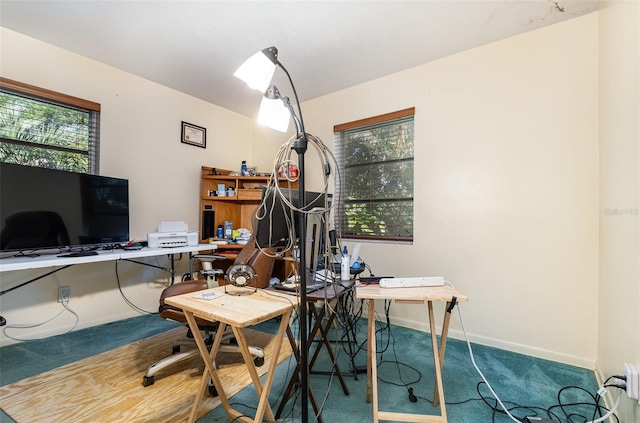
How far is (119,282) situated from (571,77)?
444 cm

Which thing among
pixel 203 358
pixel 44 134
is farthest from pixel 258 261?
pixel 44 134

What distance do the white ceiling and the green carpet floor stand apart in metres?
2.55

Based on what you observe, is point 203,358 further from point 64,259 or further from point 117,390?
point 64,259

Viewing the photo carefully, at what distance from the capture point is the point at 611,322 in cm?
162

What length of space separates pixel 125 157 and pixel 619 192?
396 centimetres

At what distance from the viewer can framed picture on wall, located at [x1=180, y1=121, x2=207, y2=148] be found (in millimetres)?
3365

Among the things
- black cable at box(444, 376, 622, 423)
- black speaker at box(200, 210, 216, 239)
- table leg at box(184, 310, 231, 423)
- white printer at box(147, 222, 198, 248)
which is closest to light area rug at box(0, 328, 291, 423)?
table leg at box(184, 310, 231, 423)

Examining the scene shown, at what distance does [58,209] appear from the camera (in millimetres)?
2289

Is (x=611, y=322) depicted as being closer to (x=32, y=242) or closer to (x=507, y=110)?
(x=507, y=110)

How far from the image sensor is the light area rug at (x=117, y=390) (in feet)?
4.94

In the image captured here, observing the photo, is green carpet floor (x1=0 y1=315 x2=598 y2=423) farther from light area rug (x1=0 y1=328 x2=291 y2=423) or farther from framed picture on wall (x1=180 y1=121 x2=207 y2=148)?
framed picture on wall (x1=180 y1=121 x2=207 y2=148)

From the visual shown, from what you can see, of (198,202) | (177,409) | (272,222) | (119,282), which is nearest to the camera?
(272,222)

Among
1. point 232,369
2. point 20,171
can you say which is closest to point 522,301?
point 232,369

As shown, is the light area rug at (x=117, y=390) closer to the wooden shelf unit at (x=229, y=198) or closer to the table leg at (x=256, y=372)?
the table leg at (x=256, y=372)
